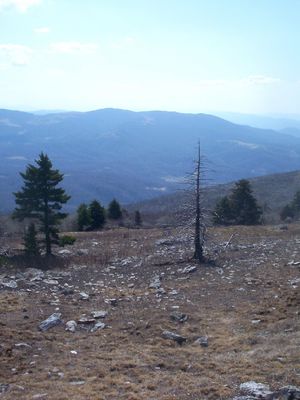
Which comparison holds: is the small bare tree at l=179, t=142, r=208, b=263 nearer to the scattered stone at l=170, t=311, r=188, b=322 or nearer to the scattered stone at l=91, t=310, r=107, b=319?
the scattered stone at l=170, t=311, r=188, b=322

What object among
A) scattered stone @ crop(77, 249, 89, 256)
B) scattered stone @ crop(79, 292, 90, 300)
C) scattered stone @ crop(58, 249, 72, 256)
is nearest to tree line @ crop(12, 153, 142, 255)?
scattered stone @ crop(58, 249, 72, 256)

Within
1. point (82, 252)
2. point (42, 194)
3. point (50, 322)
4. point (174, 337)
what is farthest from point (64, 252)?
point (174, 337)

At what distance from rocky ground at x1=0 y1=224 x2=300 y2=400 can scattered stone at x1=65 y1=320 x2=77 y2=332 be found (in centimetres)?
5

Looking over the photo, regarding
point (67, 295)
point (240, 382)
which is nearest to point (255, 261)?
point (67, 295)

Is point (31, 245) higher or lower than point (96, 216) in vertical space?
lower

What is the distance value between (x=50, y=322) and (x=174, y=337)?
4.39 metres

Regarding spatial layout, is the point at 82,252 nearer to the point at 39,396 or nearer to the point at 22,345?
the point at 22,345

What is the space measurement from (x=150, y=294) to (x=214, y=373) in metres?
8.52

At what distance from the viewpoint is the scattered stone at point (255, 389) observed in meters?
10.6

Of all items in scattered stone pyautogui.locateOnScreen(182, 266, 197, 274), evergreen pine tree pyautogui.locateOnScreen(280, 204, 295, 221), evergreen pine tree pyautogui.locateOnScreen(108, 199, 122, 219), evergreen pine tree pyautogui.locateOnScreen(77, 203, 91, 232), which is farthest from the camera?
evergreen pine tree pyautogui.locateOnScreen(108, 199, 122, 219)

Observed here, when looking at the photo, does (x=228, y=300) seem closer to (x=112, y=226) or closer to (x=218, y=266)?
(x=218, y=266)

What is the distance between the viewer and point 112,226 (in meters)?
51.7

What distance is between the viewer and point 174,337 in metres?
15.5

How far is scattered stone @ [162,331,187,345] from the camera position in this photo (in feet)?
50.3
